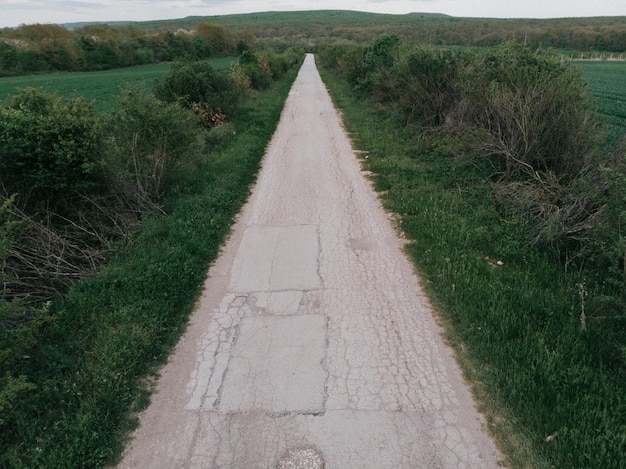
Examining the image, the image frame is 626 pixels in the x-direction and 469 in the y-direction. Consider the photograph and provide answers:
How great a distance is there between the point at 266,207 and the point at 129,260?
3.29 m

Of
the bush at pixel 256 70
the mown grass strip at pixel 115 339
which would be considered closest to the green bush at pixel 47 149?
the mown grass strip at pixel 115 339

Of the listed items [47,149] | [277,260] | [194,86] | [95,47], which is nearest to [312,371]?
[277,260]

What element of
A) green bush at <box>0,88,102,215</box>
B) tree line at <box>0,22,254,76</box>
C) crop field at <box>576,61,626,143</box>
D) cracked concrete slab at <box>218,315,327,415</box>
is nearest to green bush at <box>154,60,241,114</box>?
green bush at <box>0,88,102,215</box>

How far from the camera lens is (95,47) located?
66188mm

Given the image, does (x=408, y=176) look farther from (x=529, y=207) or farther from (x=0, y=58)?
(x=0, y=58)

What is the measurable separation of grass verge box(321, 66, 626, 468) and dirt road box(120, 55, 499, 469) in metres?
0.29

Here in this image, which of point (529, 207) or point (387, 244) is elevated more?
point (529, 207)

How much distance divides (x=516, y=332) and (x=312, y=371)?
7.94 ft

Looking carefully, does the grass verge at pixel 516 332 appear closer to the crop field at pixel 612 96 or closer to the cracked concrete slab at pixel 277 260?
the cracked concrete slab at pixel 277 260

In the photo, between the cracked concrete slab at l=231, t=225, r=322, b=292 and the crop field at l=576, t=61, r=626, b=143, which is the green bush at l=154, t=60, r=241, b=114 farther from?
the crop field at l=576, t=61, r=626, b=143

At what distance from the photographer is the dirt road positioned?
11.8 feet

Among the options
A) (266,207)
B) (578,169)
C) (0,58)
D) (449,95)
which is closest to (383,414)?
(266,207)

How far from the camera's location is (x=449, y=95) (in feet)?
43.1

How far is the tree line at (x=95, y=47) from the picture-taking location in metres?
60.0
